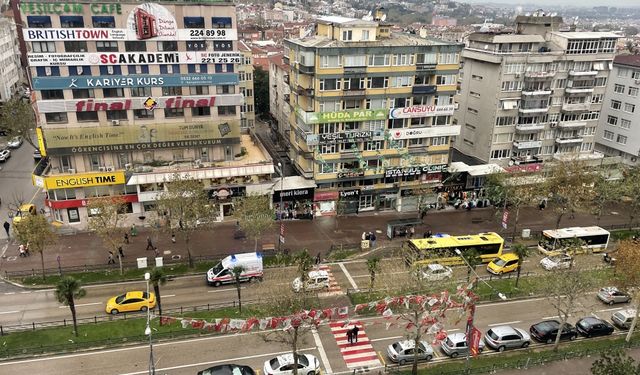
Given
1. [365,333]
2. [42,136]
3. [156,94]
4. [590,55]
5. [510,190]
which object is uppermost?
[590,55]

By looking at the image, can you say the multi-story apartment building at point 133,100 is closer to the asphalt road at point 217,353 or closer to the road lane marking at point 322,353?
the asphalt road at point 217,353

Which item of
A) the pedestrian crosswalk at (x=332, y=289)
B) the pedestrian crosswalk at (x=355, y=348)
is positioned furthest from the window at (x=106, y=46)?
the pedestrian crosswalk at (x=355, y=348)

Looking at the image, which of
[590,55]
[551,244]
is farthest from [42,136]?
[590,55]

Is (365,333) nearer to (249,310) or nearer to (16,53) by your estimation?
(249,310)

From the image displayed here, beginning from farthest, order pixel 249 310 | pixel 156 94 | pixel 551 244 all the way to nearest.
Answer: pixel 156 94
pixel 551 244
pixel 249 310

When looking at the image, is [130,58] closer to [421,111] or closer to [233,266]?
[233,266]

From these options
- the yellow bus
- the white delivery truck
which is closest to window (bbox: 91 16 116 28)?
the white delivery truck

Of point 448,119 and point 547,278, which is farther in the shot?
point 448,119
